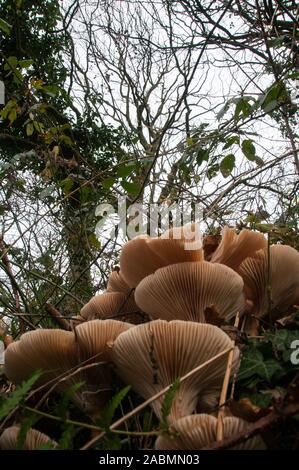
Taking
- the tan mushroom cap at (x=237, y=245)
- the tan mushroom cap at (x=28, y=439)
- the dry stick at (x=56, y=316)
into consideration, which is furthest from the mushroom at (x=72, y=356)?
the tan mushroom cap at (x=237, y=245)

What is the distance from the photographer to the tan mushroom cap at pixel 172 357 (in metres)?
0.80

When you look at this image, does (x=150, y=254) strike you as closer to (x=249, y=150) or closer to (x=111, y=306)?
(x=111, y=306)

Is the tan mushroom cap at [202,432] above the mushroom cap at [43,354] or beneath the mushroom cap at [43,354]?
beneath

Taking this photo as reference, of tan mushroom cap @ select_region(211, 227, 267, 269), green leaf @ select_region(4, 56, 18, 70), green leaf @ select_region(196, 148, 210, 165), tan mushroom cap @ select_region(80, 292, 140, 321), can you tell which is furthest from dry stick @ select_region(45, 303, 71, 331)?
green leaf @ select_region(4, 56, 18, 70)

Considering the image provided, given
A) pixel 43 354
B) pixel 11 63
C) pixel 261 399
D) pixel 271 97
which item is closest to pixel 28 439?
pixel 43 354

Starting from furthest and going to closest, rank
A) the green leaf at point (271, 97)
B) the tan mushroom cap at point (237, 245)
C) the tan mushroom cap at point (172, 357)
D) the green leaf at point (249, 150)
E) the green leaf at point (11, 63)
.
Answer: the green leaf at point (11, 63), the green leaf at point (249, 150), the green leaf at point (271, 97), the tan mushroom cap at point (237, 245), the tan mushroom cap at point (172, 357)

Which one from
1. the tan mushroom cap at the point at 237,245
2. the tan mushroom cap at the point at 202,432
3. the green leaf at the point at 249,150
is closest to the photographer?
the tan mushroom cap at the point at 202,432

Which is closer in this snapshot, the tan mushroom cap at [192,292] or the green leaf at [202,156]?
the tan mushroom cap at [192,292]

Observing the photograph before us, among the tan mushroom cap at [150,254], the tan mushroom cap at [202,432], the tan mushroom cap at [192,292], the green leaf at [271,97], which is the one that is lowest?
the tan mushroom cap at [202,432]

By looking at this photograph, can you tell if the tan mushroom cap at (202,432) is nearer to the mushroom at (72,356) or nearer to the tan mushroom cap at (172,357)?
the tan mushroom cap at (172,357)

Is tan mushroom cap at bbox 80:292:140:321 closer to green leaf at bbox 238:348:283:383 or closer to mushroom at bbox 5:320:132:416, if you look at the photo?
mushroom at bbox 5:320:132:416

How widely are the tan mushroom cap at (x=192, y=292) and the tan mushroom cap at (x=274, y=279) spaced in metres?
0.09

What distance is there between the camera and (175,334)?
2.64 ft

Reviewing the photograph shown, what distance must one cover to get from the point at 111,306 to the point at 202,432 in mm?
551
